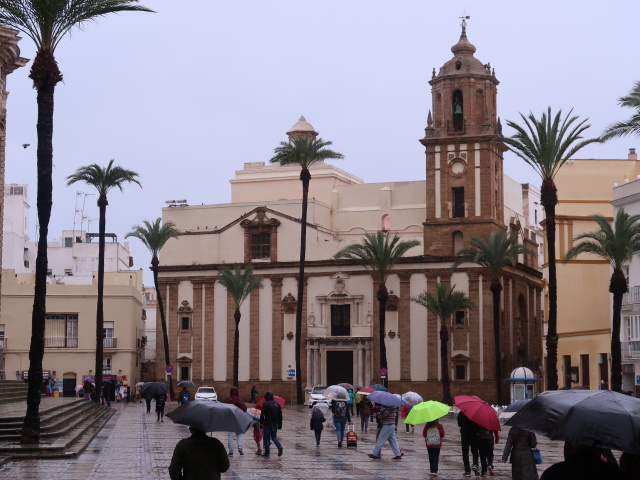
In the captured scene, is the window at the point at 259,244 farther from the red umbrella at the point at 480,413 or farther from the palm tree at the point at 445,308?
the red umbrella at the point at 480,413

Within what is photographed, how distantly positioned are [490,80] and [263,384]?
22.6 m

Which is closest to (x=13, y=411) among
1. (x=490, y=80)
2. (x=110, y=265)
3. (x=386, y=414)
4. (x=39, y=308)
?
(x=39, y=308)

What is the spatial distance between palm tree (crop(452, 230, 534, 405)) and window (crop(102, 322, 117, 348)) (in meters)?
23.1

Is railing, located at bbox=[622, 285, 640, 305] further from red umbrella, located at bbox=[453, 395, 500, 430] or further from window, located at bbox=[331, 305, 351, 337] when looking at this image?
red umbrella, located at bbox=[453, 395, 500, 430]

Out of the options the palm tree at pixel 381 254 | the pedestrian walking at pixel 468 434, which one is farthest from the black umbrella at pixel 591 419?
the palm tree at pixel 381 254

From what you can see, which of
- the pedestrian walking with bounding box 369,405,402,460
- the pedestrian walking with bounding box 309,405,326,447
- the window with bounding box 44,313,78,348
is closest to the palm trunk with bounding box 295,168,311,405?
the window with bounding box 44,313,78,348

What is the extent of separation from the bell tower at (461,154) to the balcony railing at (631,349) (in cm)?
1638

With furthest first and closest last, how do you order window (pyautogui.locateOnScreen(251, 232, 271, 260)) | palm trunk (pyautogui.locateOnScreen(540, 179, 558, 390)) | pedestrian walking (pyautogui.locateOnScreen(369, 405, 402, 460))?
window (pyautogui.locateOnScreen(251, 232, 271, 260))
palm trunk (pyautogui.locateOnScreen(540, 179, 558, 390))
pedestrian walking (pyautogui.locateOnScreen(369, 405, 402, 460))

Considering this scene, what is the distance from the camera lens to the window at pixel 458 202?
236 ft

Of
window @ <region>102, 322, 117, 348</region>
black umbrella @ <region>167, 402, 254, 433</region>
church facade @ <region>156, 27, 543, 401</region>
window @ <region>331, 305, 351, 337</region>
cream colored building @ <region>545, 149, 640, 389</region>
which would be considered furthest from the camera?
window @ <region>102, 322, 117, 348</region>

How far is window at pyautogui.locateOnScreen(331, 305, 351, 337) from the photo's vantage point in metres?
73.2

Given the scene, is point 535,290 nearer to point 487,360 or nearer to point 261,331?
point 487,360

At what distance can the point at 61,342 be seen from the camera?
75.4m

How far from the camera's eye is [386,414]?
2548 cm
